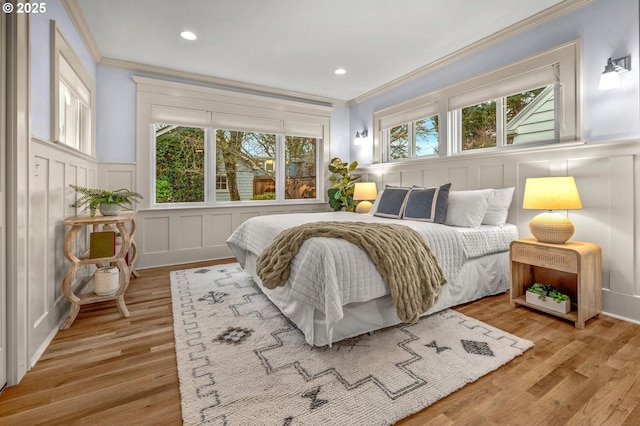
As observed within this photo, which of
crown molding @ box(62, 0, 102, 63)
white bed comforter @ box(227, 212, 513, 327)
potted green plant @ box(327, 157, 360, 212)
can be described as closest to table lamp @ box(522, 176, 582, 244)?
white bed comforter @ box(227, 212, 513, 327)

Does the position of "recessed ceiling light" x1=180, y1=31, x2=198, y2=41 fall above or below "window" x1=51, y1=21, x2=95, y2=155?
above

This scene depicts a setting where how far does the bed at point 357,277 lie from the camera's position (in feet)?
5.98

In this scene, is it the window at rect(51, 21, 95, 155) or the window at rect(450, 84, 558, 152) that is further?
the window at rect(450, 84, 558, 152)

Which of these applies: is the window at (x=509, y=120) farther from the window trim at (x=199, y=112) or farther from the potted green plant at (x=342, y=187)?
the window trim at (x=199, y=112)

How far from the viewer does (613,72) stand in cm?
227

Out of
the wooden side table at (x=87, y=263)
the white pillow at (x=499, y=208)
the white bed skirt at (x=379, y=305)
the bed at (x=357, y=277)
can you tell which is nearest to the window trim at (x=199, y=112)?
the wooden side table at (x=87, y=263)

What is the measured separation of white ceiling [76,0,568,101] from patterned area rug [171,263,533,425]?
102 inches

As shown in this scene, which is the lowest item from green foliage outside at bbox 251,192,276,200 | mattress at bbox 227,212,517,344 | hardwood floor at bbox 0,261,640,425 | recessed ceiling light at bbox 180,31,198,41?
hardwood floor at bbox 0,261,640,425

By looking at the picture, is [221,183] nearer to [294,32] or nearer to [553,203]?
[294,32]

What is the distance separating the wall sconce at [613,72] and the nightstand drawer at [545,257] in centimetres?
129

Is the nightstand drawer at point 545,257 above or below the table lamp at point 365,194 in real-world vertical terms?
below

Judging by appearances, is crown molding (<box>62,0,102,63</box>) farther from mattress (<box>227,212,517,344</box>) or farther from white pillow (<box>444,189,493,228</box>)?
white pillow (<box>444,189,493,228</box>)

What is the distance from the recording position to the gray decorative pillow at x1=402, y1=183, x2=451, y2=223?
3.01 m

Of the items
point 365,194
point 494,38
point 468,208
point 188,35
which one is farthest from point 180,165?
point 494,38
